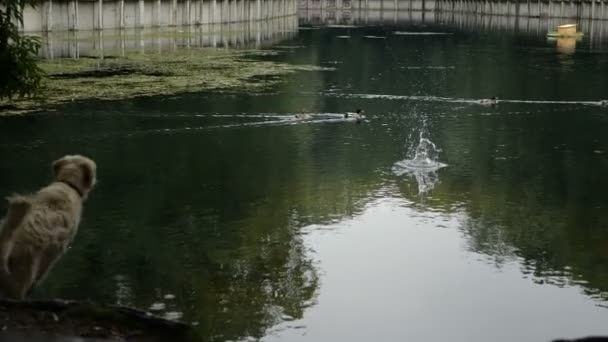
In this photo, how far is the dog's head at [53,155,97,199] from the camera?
344 inches

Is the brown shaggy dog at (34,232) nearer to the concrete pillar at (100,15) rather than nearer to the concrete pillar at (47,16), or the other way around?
the concrete pillar at (47,16)

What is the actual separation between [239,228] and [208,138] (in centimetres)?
897

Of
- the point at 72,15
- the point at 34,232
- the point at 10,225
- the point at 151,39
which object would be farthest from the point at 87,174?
the point at 72,15

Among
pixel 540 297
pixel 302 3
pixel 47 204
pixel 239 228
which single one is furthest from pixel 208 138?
pixel 302 3

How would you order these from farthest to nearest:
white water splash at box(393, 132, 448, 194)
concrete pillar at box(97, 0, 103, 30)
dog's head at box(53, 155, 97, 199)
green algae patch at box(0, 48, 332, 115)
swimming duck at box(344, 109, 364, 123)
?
concrete pillar at box(97, 0, 103, 30) → green algae patch at box(0, 48, 332, 115) → swimming duck at box(344, 109, 364, 123) → white water splash at box(393, 132, 448, 194) → dog's head at box(53, 155, 97, 199)

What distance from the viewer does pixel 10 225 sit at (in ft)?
24.8

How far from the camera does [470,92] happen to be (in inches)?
1393

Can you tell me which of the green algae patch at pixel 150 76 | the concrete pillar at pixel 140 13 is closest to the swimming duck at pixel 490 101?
the green algae patch at pixel 150 76

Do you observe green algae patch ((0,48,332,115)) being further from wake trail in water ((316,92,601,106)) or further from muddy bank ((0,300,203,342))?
muddy bank ((0,300,203,342))

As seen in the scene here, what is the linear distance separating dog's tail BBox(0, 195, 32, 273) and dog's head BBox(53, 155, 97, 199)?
1.13m

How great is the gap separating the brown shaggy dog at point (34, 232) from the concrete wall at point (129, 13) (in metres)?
48.5

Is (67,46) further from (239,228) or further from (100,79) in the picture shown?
(239,228)

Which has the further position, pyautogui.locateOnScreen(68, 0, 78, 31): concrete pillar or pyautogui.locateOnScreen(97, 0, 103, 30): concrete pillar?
pyautogui.locateOnScreen(97, 0, 103, 30): concrete pillar

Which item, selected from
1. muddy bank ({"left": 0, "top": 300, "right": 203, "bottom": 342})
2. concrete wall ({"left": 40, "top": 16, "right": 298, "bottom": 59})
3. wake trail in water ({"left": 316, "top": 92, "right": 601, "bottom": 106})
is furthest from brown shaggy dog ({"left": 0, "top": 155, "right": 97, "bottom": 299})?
concrete wall ({"left": 40, "top": 16, "right": 298, "bottom": 59})
